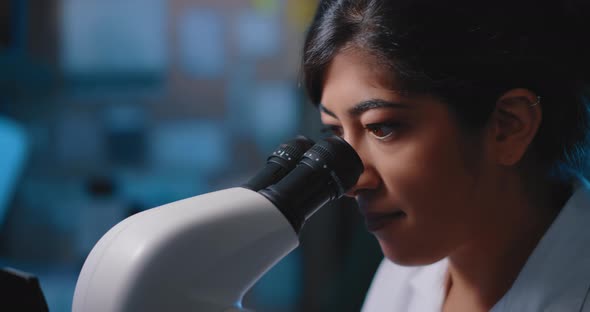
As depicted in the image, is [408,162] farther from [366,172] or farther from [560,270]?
[560,270]

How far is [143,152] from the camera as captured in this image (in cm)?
184

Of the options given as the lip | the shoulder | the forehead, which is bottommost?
the shoulder

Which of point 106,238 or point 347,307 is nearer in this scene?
point 106,238

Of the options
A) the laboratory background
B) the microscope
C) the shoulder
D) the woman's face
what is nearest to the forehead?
the woman's face

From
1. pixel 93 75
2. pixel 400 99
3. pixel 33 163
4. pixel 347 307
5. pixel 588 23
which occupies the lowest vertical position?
pixel 347 307

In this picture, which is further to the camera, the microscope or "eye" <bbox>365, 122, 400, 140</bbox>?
"eye" <bbox>365, 122, 400, 140</bbox>

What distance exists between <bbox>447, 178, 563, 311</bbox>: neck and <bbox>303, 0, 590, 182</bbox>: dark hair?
5.3 inches

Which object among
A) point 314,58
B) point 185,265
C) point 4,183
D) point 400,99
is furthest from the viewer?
point 4,183

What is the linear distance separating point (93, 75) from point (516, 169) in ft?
4.68

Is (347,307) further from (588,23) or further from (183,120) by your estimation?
(588,23)

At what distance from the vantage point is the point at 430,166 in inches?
29.7

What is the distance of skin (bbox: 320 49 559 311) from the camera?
0.75 m

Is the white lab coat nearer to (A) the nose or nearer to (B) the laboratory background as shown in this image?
(A) the nose

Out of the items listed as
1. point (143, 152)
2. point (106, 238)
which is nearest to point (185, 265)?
point (106, 238)
